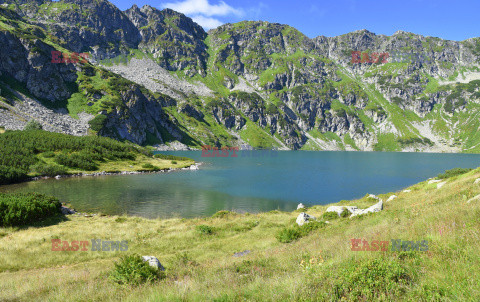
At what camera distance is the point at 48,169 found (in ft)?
230

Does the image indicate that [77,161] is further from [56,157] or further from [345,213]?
[345,213]

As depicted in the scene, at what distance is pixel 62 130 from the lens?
486 feet

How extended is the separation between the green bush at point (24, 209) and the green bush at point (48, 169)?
48.2 metres

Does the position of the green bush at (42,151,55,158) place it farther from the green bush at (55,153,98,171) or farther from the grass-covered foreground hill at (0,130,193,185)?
the green bush at (55,153,98,171)

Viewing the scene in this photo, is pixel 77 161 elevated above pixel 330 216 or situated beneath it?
situated beneath

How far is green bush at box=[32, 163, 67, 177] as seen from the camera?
68.9 meters

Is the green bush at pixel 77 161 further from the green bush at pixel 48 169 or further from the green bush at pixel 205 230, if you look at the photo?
the green bush at pixel 205 230

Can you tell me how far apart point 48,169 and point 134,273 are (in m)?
80.3

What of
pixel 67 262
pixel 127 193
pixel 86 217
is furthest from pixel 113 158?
pixel 67 262

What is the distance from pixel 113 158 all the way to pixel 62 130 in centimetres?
7992

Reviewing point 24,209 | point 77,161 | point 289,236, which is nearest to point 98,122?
point 77,161

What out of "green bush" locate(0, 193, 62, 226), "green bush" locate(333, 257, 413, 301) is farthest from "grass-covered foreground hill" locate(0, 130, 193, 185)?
"green bush" locate(333, 257, 413, 301)

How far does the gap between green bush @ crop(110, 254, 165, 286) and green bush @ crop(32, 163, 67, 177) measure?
3117 inches

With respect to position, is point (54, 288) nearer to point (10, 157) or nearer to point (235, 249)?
point (235, 249)
